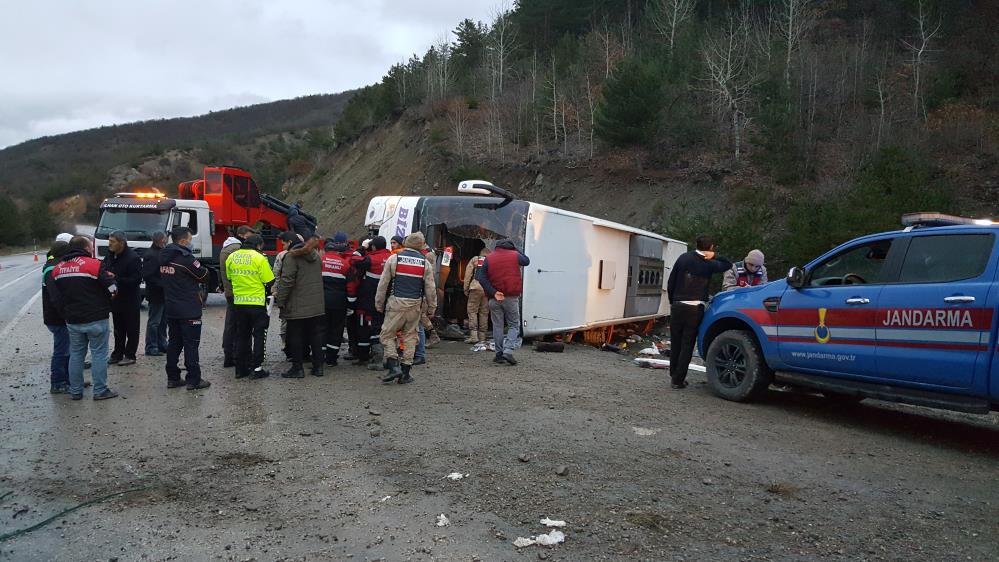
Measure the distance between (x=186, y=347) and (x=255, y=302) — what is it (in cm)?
92

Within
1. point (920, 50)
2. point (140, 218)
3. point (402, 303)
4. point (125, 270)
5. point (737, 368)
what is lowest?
point (737, 368)

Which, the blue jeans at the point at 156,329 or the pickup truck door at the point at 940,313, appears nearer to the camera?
the pickup truck door at the point at 940,313

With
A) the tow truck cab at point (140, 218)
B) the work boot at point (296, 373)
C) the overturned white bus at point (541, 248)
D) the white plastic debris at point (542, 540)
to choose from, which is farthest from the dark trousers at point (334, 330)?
the tow truck cab at point (140, 218)

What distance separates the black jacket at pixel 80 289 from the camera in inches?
266

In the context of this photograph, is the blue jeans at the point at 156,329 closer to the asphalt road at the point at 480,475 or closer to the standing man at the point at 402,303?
the asphalt road at the point at 480,475

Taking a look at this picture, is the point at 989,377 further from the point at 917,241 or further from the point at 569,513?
the point at 569,513

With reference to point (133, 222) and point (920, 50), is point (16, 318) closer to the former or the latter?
point (133, 222)

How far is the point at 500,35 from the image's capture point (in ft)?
130

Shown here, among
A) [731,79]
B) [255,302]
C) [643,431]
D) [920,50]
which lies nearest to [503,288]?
[255,302]

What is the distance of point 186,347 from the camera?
24.4 feet

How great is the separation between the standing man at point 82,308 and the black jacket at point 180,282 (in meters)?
0.66

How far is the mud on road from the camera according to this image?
371cm

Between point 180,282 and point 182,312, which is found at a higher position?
point 180,282

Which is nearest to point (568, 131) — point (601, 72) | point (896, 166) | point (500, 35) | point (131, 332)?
point (601, 72)
